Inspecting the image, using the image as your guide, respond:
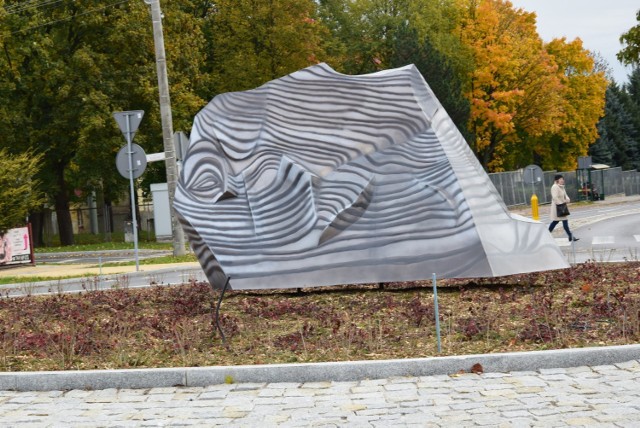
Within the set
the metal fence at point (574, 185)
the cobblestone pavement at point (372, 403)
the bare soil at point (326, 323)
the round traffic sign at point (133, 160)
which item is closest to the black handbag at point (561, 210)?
the round traffic sign at point (133, 160)

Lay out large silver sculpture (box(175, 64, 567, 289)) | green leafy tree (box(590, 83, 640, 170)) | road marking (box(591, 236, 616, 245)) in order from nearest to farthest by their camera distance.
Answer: large silver sculpture (box(175, 64, 567, 289)) < road marking (box(591, 236, 616, 245)) < green leafy tree (box(590, 83, 640, 170))

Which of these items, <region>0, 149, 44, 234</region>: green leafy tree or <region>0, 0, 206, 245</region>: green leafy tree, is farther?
<region>0, 0, 206, 245</region>: green leafy tree

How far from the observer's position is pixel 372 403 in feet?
24.5

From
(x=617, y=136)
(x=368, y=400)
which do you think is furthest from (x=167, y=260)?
(x=617, y=136)

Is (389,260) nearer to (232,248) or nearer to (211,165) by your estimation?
(232,248)

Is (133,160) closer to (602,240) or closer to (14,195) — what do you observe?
(14,195)

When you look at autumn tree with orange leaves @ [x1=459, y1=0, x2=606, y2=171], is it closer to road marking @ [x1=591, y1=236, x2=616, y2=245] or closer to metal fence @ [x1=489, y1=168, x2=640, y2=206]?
metal fence @ [x1=489, y1=168, x2=640, y2=206]

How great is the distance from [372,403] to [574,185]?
5972cm

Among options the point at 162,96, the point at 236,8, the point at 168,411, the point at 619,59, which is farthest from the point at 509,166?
the point at 168,411

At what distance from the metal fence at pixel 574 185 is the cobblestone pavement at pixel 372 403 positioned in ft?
154

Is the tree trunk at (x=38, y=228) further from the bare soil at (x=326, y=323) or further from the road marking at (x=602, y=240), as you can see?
the bare soil at (x=326, y=323)

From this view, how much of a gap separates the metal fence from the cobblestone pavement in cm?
4692

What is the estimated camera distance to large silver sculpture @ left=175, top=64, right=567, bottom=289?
41.9ft

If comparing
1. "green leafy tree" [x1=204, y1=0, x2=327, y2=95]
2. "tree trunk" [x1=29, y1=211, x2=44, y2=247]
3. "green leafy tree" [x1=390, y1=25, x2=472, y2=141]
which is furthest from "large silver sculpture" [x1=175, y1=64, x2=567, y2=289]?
"green leafy tree" [x1=390, y1=25, x2=472, y2=141]
